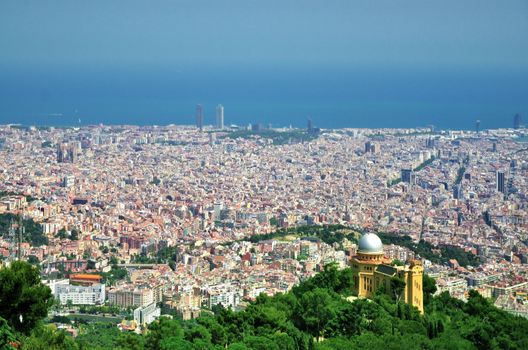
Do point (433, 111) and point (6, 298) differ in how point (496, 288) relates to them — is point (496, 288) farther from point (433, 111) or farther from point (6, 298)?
point (433, 111)

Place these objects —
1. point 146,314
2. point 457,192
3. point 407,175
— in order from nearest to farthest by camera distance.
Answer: point 146,314
point 457,192
point 407,175

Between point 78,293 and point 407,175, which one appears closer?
point 78,293

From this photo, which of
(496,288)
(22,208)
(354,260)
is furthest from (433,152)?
(354,260)

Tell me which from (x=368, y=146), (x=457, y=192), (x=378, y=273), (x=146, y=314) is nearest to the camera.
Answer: (x=378, y=273)

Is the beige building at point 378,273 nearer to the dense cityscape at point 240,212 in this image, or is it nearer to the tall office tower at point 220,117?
the dense cityscape at point 240,212

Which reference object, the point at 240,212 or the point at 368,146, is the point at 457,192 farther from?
the point at 368,146

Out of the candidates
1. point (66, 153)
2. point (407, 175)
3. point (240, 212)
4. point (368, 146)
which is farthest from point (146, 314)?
point (368, 146)

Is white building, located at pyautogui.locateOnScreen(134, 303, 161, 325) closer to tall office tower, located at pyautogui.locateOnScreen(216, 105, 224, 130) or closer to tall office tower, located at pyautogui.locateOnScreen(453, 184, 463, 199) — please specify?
tall office tower, located at pyautogui.locateOnScreen(453, 184, 463, 199)
